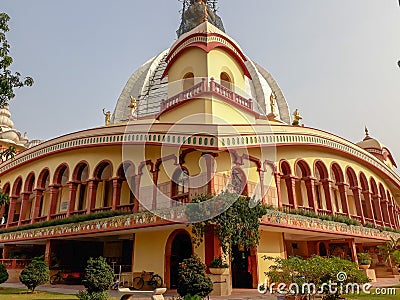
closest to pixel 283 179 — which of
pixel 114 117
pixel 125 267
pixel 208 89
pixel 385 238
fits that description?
pixel 208 89

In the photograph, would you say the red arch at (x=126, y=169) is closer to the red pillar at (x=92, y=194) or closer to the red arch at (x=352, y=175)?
the red pillar at (x=92, y=194)

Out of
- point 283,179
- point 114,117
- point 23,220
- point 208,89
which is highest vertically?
point 114,117

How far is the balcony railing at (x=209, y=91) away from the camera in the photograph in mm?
18797

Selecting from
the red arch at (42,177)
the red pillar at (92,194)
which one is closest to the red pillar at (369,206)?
the red pillar at (92,194)

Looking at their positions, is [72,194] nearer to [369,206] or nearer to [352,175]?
[352,175]

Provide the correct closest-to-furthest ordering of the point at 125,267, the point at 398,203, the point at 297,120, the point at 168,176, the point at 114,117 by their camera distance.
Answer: the point at 168,176
the point at 125,267
the point at 297,120
the point at 398,203
the point at 114,117

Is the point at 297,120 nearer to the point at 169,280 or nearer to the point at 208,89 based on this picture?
the point at 208,89

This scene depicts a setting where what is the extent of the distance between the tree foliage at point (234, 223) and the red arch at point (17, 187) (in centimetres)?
1361

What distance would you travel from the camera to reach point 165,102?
21.1 meters

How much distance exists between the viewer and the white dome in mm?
27594

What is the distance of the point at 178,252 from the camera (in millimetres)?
15664

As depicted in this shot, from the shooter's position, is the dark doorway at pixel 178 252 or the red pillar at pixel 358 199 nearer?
the dark doorway at pixel 178 252

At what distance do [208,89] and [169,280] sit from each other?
30.8ft

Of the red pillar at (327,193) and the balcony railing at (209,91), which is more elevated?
the balcony railing at (209,91)
